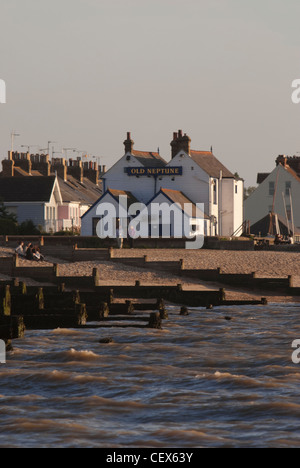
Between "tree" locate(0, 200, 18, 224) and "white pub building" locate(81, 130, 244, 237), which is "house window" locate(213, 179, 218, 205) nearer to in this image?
"white pub building" locate(81, 130, 244, 237)

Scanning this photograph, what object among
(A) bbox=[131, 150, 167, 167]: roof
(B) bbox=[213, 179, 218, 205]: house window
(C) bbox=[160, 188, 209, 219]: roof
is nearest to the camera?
(C) bbox=[160, 188, 209, 219]: roof

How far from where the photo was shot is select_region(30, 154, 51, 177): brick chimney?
94.3 meters

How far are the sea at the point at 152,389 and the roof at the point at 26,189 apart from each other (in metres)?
51.6

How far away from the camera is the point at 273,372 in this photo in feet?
63.6

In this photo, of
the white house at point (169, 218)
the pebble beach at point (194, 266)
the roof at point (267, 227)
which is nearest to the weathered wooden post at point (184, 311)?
the pebble beach at point (194, 266)

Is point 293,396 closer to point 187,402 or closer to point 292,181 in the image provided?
point 187,402

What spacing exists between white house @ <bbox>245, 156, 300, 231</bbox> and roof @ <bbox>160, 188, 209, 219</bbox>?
2105 centimetres

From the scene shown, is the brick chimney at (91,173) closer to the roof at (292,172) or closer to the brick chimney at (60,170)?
the brick chimney at (60,170)

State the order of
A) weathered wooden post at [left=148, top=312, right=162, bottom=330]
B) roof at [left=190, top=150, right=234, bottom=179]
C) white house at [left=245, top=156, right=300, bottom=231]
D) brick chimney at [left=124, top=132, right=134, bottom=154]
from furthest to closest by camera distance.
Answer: white house at [left=245, top=156, right=300, bottom=231] < brick chimney at [left=124, top=132, right=134, bottom=154] < roof at [left=190, top=150, right=234, bottom=179] < weathered wooden post at [left=148, top=312, right=162, bottom=330]

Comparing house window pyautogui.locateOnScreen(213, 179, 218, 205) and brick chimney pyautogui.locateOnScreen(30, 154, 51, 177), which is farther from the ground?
brick chimney pyautogui.locateOnScreen(30, 154, 51, 177)

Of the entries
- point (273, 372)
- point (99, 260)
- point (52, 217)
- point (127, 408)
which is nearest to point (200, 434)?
point (127, 408)

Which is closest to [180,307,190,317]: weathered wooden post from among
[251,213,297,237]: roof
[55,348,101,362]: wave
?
[55,348,101,362]: wave
